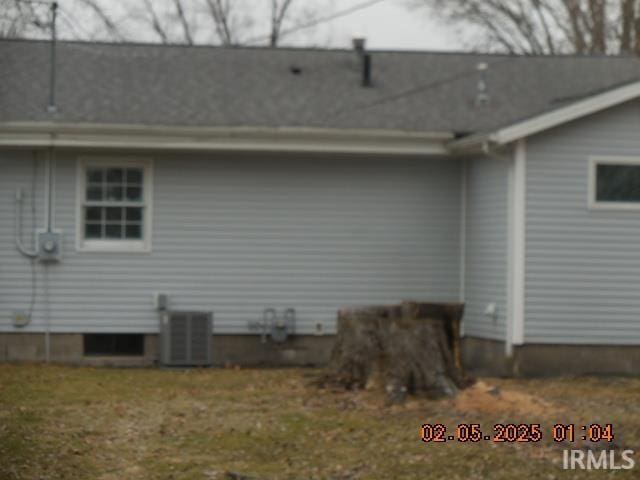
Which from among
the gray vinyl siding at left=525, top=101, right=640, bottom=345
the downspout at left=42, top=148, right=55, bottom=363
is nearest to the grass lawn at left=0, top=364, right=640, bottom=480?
the gray vinyl siding at left=525, top=101, right=640, bottom=345

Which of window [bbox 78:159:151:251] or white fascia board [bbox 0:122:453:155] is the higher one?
white fascia board [bbox 0:122:453:155]

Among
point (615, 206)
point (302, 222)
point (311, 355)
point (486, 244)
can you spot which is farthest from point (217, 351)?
point (615, 206)

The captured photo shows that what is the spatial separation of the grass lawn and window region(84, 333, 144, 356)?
5.76 ft

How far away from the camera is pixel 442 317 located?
14.3m

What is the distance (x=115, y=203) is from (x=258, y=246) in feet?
6.34

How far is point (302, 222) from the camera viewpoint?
17.8 meters

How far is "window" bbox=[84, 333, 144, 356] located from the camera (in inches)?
697

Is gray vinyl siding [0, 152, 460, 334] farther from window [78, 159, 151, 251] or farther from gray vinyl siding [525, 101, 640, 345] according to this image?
gray vinyl siding [525, 101, 640, 345]

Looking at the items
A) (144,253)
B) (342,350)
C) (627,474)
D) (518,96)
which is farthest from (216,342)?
(627,474)

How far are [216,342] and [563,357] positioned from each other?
4457mm

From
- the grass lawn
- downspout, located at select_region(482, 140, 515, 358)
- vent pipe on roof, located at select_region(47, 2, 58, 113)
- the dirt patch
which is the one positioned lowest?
the grass lawn

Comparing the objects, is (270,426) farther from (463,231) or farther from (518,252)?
(463,231)

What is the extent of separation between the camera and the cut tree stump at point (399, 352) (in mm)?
13414

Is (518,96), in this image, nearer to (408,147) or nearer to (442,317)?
(408,147)
